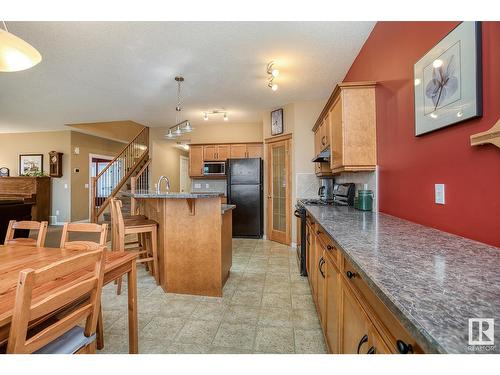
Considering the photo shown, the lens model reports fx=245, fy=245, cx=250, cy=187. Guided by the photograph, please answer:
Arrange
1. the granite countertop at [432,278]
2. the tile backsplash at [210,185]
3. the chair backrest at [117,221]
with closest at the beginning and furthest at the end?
1. the granite countertop at [432,278]
2. the chair backrest at [117,221]
3. the tile backsplash at [210,185]

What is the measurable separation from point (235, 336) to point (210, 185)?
4483mm

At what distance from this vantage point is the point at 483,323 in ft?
1.69

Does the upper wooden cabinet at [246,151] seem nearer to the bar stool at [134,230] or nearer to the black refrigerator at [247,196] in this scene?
the black refrigerator at [247,196]

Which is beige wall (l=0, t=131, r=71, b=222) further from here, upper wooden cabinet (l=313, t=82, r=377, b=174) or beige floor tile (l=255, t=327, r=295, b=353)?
upper wooden cabinet (l=313, t=82, r=377, b=174)

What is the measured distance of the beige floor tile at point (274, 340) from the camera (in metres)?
1.71

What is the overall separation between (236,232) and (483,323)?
4.83m

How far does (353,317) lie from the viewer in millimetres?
1062

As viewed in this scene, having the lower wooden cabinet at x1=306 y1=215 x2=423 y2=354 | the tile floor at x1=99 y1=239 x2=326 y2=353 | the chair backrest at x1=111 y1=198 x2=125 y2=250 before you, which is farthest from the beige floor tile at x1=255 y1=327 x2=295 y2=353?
the chair backrest at x1=111 y1=198 x2=125 y2=250

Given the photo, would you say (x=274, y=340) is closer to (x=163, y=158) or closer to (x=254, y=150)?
(x=254, y=150)

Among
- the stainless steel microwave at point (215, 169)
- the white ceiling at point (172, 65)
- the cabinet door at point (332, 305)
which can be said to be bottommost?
the cabinet door at point (332, 305)

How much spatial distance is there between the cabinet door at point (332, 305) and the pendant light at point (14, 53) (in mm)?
2210

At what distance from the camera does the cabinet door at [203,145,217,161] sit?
5860 millimetres

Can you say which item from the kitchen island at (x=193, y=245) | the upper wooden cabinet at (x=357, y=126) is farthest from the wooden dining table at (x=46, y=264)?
the upper wooden cabinet at (x=357, y=126)
